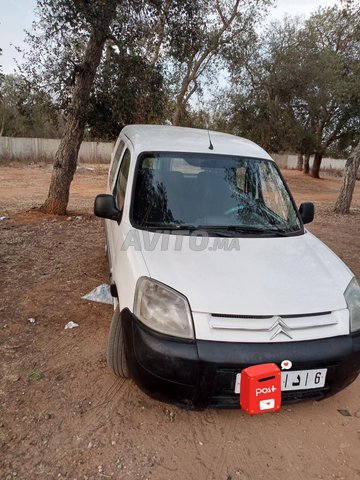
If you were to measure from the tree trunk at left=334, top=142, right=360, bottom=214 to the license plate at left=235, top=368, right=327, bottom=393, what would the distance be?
9.56 m

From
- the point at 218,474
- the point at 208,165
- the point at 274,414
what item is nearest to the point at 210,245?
the point at 208,165

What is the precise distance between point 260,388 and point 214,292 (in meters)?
0.60

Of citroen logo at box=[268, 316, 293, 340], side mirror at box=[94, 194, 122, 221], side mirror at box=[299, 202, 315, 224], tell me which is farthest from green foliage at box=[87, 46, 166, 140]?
citroen logo at box=[268, 316, 293, 340]

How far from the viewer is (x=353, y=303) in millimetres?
2475

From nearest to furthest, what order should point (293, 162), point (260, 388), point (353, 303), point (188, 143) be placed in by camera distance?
1. point (260, 388)
2. point (353, 303)
3. point (188, 143)
4. point (293, 162)

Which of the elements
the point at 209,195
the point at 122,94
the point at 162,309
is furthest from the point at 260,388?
the point at 122,94

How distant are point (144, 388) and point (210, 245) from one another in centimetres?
112

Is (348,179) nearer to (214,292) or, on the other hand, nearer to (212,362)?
(214,292)

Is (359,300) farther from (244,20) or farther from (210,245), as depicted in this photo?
(244,20)

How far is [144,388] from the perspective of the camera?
2.29m

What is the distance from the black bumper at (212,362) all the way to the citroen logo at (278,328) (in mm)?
61

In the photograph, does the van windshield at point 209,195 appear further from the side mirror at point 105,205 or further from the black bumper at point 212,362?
the black bumper at point 212,362

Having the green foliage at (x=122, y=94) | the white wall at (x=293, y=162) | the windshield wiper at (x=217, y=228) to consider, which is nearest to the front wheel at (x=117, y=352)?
the windshield wiper at (x=217, y=228)

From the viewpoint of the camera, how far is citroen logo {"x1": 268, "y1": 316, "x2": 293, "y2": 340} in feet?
7.14
